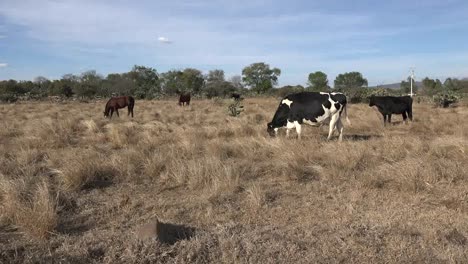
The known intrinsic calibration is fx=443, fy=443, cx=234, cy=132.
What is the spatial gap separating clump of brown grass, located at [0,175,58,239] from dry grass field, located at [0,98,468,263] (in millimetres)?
16

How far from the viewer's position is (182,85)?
265 ft

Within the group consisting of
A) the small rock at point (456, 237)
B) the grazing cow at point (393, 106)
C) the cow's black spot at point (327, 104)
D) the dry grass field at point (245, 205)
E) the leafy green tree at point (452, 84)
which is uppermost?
the leafy green tree at point (452, 84)

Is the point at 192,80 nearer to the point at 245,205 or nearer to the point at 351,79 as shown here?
the point at 351,79

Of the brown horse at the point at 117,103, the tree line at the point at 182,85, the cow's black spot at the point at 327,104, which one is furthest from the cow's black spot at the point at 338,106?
the tree line at the point at 182,85

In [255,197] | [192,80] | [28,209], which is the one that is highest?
[192,80]

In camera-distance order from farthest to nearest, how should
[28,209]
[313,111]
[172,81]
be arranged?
[172,81] < [313,111] < [28,209]

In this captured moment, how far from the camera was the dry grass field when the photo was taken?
4.54 metres

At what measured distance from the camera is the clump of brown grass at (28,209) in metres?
5.06

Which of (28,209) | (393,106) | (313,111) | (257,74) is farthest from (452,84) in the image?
(28,209)

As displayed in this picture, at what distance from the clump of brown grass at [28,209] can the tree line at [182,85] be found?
4493cm

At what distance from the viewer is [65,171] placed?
7379mm

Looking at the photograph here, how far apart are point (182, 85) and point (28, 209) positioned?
7630 centimetres

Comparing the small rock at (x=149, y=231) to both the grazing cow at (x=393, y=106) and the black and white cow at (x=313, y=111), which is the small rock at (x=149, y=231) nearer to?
the black and white cow at (x=313, y=111)

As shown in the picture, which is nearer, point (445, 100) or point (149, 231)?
point (149, 231)
